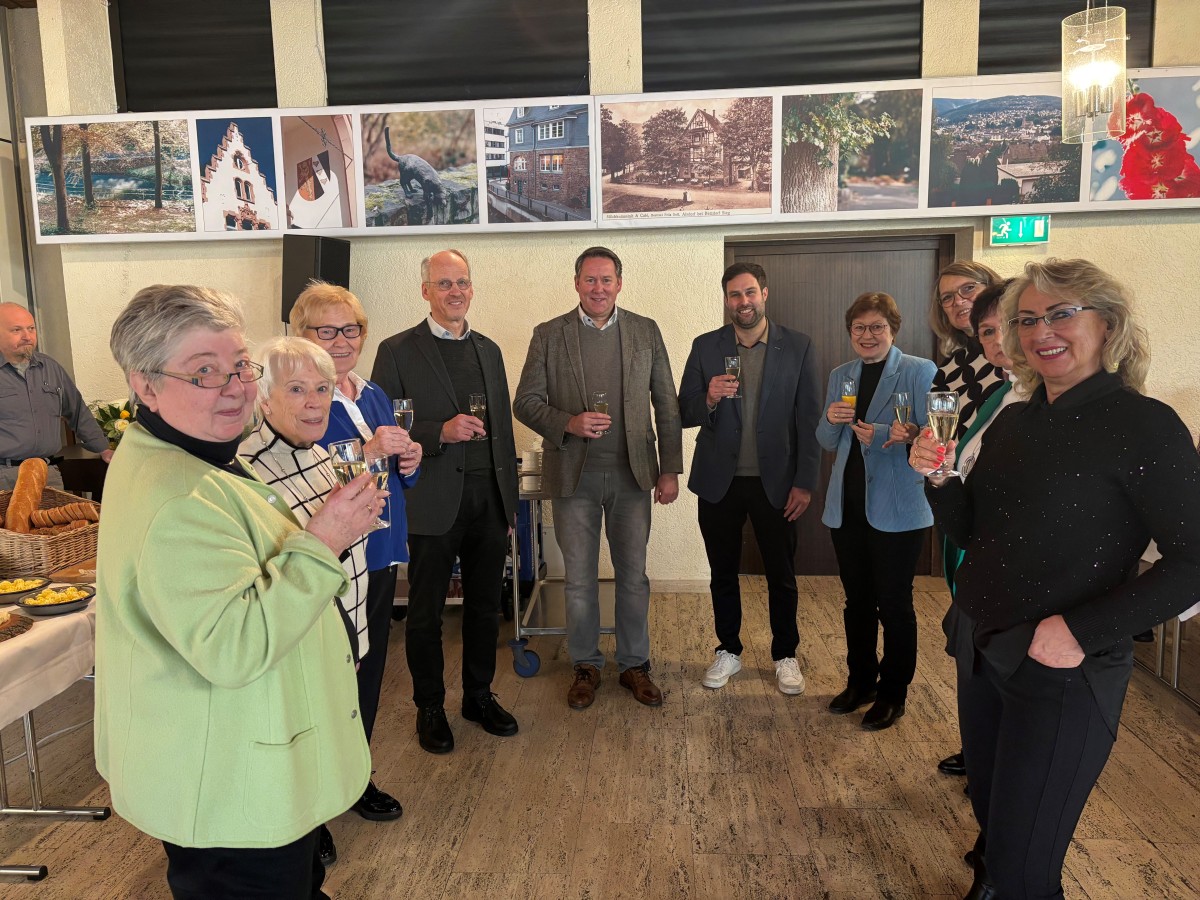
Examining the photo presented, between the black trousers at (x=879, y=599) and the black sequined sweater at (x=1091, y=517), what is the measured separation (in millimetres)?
1354

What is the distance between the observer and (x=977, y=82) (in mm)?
4605

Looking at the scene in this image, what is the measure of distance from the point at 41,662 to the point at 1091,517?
2621 mm

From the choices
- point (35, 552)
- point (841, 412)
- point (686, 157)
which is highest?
point (686, 157)

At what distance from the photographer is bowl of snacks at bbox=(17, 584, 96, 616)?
239 cm

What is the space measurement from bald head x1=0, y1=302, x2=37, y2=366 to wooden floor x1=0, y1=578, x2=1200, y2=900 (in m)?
2.16

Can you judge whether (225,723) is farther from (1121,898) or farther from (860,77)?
(860,77)

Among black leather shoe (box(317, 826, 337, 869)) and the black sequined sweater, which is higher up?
the black sequined sweater

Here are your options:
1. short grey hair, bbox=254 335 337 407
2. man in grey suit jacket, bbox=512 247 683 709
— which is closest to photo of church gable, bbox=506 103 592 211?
man in grey suit jacket, bbox=512 247 683 709

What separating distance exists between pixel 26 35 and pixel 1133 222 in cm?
710

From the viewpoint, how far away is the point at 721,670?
3.74 meters

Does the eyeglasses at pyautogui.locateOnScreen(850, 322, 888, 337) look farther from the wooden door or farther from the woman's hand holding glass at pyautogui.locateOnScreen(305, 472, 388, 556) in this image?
the woman's hand holding glass at pyautogui.locateOnScreen(305, 472, 388, 556)

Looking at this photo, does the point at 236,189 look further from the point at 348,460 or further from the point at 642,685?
the point at 348,460

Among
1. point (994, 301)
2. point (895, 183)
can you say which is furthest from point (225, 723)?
point (895, 183)

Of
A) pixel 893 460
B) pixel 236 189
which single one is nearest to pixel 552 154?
pixel 236 189
